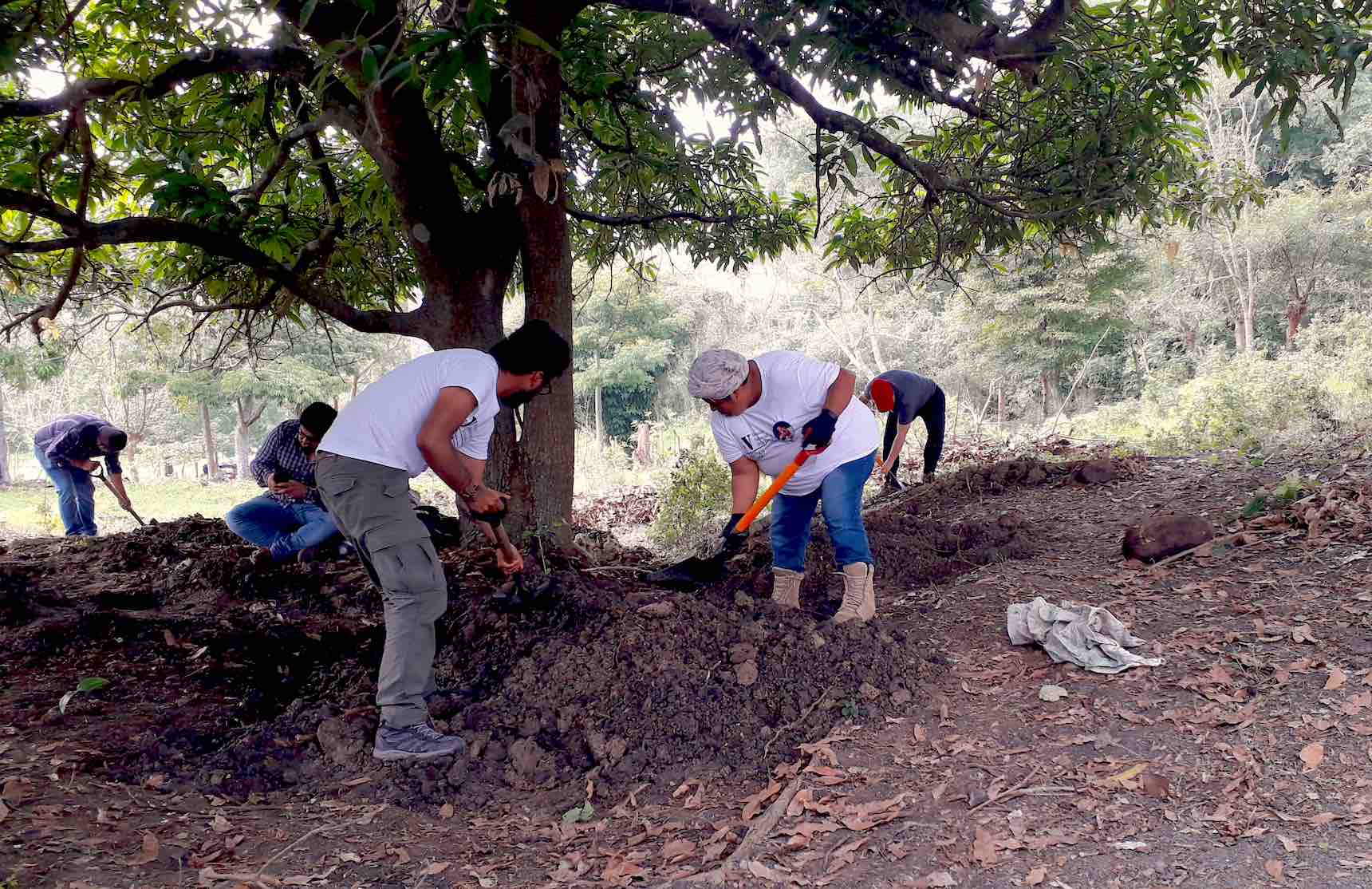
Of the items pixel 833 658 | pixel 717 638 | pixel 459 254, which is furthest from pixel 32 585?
pixel 833 658

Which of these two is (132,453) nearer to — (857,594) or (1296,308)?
(857,594)

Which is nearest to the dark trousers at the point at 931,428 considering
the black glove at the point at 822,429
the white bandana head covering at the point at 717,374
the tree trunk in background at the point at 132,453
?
the black glove at the point at 822,429

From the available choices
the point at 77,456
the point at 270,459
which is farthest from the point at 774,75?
the point at 77,456

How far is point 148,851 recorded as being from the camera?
2393mm

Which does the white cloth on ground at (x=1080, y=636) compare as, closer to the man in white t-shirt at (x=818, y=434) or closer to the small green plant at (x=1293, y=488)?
the man in white t-shirt at (x=818, y=434)

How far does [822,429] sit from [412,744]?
1.96m

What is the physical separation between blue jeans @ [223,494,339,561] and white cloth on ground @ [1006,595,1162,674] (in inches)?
158

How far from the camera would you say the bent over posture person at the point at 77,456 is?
23.1 feet

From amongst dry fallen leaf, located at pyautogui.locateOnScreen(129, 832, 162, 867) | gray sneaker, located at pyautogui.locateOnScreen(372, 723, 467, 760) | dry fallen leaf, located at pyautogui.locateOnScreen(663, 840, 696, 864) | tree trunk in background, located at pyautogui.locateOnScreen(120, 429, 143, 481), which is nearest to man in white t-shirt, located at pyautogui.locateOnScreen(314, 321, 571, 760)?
gray sneaker, located at pyautogui.locateOnScreen(372, 723, 467, 760)

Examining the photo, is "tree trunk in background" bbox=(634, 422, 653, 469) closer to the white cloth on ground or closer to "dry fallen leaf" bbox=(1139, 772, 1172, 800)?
the white cloth on ground

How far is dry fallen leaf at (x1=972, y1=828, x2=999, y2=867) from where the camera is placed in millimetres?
2098

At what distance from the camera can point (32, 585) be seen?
16.1 ft

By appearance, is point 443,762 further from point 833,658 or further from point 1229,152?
point 1229,152

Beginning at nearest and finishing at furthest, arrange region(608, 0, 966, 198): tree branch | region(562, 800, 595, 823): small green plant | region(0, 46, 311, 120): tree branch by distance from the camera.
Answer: region(562, 800, 595, 823): small green plant < region(0, 46, 311, 120): tree branch < region(608, 0, 966, 198): tree branch
